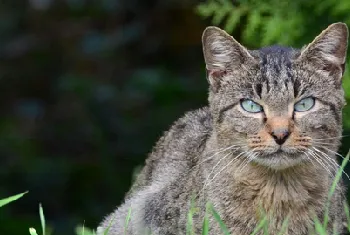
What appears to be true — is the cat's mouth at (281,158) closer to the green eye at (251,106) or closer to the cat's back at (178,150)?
the green eye at (251,106)

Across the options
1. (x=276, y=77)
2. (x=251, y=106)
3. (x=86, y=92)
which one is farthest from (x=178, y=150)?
(x=86, y=92)

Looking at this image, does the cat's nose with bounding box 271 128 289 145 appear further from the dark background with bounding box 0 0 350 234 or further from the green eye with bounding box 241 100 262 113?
the dark background with bounding box 0 0 350 234

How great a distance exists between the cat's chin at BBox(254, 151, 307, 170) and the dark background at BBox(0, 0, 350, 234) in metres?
3.57

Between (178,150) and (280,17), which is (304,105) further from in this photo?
(280,17)

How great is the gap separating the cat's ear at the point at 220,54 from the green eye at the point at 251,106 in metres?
0.24

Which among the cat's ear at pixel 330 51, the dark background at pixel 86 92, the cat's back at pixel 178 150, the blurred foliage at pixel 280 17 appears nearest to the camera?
the cat's ear at pixel 330 51

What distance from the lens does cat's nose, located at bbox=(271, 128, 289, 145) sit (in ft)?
17.4

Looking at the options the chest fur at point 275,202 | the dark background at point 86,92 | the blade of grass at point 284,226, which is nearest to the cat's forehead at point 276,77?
the chest fur at point 275,202

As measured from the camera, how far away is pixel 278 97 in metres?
5.46

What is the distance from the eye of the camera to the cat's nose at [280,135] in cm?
531

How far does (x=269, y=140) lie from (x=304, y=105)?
0.98ft

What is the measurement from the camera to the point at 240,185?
5.64m

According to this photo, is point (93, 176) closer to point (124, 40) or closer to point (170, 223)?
point (124, 40)

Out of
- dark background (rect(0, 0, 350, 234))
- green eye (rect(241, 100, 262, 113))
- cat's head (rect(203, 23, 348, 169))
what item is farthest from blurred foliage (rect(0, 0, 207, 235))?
green eye (rect(241, 100, 262, 113))
